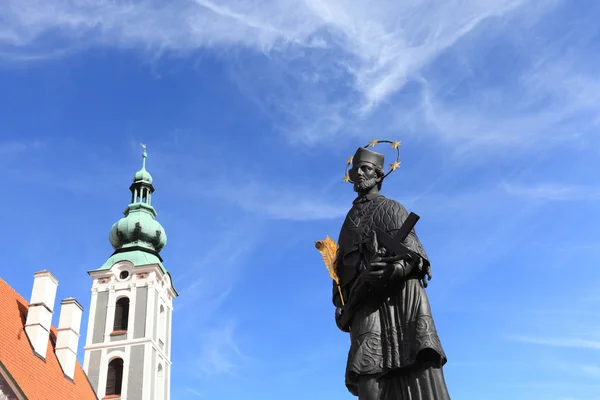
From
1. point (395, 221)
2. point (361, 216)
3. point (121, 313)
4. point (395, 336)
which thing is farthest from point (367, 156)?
point (121, 313)

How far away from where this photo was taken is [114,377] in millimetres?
32844

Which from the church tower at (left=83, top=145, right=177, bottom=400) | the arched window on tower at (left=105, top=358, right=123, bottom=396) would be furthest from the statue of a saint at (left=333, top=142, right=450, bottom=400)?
the arched window on tower at (left=105, top=358, right=123, bottom=396)

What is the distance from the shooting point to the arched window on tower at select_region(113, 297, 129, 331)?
34.8 m

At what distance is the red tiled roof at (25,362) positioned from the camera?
64.1 ft

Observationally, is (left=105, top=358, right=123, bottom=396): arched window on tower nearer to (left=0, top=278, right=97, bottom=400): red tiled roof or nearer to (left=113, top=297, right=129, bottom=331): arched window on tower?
(left=113, top=297, right=129, bottom=331): arched window on tower

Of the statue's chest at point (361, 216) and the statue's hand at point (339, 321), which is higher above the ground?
the statue's chest at point (361, 216)

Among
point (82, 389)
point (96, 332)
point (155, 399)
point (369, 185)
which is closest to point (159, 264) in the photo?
point (96, 332)

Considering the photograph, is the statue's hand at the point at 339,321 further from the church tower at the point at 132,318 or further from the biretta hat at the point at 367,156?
the church tower at the point at 132,318

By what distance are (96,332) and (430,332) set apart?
108ft

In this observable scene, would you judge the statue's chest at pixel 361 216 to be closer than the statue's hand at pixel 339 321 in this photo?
No

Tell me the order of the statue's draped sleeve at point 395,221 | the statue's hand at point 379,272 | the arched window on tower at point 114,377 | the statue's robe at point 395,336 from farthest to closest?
the arched window on tower at point 114,377 → the statue's draped sleeve at point 395,221 → the statue's hand at point 379,272 → the statue's robe at point 395,336

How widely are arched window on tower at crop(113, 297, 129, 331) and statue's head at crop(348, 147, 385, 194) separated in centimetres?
3188

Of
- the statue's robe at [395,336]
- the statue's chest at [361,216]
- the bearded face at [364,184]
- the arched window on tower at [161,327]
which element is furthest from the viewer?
the arched window on tower at [161,327]

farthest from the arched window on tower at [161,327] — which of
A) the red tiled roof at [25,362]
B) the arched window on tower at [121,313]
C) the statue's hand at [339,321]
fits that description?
the statue's hand at [339,321]
